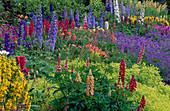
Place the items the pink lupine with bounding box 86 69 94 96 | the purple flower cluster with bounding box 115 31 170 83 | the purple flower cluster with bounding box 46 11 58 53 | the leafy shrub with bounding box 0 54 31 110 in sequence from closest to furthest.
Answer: the leafy shrub with bounding box 0 54 31 110, the pink lupine with bounding box 86 69 94 96, the purple flower cluster with bounding box 46 11 58 53, the purple flower cluster with bounding box 115 31 170 83

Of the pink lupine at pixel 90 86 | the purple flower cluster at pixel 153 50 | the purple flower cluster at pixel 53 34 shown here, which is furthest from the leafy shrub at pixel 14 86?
the purple flower cluster at pixel 153 50

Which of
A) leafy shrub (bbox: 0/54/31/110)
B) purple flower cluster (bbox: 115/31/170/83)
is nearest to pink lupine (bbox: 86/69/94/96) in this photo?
leafy shrub (bbox: 0/54/31/110)

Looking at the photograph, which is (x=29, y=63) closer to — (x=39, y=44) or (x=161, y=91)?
(x=39, y=44)

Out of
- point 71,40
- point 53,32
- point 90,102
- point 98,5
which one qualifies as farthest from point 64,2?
point 90,102

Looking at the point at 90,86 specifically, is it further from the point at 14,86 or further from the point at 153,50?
the point at 153,50

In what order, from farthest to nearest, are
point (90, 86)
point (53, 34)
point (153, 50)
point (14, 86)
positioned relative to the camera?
point (153, 50) → point (53, 34) → point (90, 86) → point (14, 86)

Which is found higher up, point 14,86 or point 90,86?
point 14,86

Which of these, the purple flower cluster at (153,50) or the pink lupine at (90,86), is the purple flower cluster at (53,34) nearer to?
the purple flower cluster at (153,50)

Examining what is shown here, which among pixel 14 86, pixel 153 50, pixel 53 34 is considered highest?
pixel 53 34

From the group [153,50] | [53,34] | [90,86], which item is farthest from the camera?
[153,50]

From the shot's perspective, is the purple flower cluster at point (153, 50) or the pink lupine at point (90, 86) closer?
the pink lupine at point (90, 86)

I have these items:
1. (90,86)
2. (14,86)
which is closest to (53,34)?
(90,86)

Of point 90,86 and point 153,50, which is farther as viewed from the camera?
point 153,50

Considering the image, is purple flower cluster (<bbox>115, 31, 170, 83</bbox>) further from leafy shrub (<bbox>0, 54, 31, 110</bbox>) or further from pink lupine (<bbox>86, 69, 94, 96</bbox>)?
leafy shrub (<bbox>0, 54, 31, 110</bbox>)
